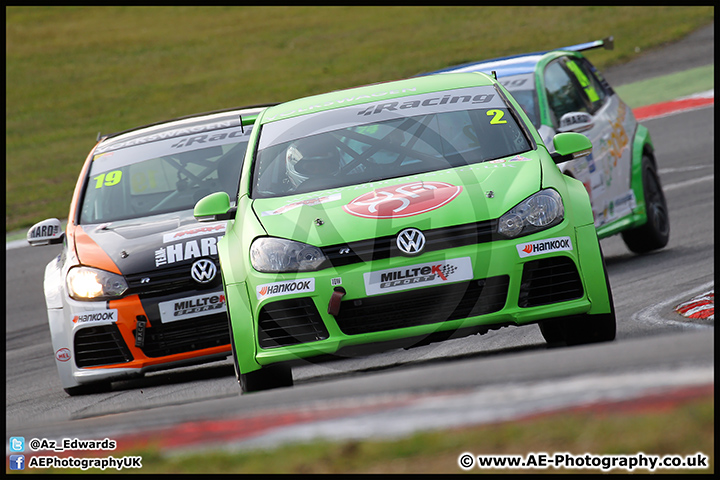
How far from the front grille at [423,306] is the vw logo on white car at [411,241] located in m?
0.20

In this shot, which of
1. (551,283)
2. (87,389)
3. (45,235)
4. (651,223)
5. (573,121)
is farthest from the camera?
(651,223)

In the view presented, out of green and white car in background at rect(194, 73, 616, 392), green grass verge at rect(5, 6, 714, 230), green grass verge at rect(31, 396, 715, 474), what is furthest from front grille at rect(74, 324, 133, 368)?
green grass verge at rect(5, 6, 714, 230)

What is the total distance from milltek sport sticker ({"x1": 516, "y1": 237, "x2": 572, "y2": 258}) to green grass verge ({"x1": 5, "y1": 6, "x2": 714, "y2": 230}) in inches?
445

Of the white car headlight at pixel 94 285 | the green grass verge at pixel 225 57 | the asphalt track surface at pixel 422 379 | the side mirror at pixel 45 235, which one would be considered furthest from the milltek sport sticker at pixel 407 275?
the green grass verge at pixel 225 57

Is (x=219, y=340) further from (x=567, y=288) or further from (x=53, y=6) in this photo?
(x=53, y=6)

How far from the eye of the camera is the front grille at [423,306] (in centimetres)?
480

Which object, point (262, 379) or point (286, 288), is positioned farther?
point (262, 379)

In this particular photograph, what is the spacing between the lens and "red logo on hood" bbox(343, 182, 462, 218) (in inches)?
194

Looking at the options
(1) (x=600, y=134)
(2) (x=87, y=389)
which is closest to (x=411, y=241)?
(2) (x=87, y=389)

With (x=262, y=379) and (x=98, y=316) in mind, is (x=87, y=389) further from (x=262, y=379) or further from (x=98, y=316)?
(x=262, y=379)

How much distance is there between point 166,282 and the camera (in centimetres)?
619

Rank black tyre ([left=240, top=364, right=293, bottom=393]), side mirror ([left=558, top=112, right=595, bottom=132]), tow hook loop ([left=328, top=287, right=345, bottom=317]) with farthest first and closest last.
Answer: side mirror ([left=558, top=112, right=595, bottom=132]) < black tyre ([left=240, top=364, right=293, bottom=393]) < tow hook loop ([left=328, top=287, right=345, bottom=317])

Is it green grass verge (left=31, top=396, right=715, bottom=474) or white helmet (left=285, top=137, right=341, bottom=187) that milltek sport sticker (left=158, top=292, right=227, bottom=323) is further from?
green grass verge (left=31, top=396, right=715, bottom=474)

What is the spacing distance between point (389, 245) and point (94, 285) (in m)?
2.34
